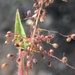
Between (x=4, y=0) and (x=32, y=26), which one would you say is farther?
(x=4, y=0)

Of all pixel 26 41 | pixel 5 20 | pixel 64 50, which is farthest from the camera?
pixel 5 20

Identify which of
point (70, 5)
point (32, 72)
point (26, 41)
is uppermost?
point (26, 41)

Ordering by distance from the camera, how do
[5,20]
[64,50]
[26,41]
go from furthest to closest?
[5,20], [64,50], [26,41]

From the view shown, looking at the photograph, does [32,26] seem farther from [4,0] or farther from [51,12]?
[4,0]

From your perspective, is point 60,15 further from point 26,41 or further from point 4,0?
point 26,41

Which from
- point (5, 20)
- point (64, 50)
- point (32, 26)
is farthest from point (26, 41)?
point (5, 20)

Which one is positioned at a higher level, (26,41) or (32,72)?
(26,41)

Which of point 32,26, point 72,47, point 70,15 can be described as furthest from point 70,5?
point 32,26
